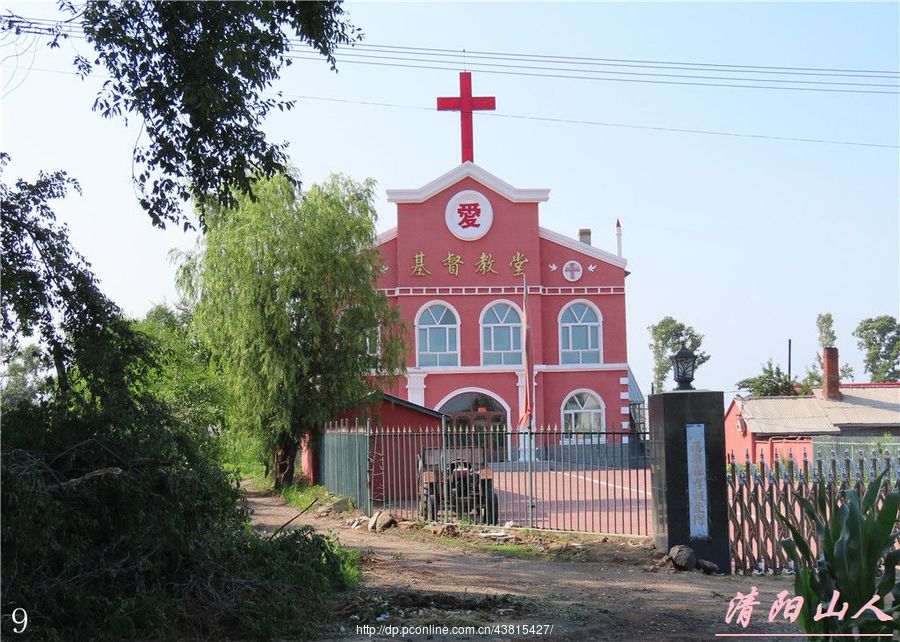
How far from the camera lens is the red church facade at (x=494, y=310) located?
38.9 meters

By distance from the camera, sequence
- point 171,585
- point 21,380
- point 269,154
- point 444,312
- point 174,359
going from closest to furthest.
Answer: point 171,585, point 269,154, point 21,380, point 174,359, point 444,312

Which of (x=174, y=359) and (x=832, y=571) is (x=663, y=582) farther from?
(x=174, y=359)

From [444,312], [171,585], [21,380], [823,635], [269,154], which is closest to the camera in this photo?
[823,635]

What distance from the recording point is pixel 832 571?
5898mm

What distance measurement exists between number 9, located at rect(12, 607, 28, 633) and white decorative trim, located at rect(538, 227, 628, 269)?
33998mm

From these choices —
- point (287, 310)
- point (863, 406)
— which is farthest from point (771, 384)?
point (287, 310)

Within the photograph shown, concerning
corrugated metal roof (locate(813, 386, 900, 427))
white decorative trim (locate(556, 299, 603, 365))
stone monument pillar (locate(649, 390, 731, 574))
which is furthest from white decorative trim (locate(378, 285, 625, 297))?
stone monument pillar (locate(649, 390, 731, 574))

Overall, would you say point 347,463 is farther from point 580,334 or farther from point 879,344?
point 879,344

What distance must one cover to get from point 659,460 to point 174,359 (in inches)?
235

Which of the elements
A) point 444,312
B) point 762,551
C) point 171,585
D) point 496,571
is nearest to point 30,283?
point 171,585

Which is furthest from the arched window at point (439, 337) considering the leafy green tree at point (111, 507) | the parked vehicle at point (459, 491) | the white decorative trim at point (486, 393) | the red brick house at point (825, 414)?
the leafy green tree at point (111, 507)

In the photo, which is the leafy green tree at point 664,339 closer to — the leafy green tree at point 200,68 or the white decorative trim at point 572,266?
the white decorative trim at point 572,266

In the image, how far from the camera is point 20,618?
696 cm

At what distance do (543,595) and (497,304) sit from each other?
30.0 m
